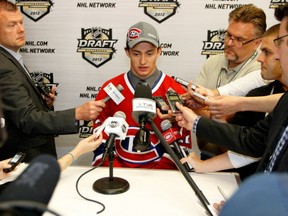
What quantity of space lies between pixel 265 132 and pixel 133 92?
737mm

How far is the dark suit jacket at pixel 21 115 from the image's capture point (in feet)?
6.11

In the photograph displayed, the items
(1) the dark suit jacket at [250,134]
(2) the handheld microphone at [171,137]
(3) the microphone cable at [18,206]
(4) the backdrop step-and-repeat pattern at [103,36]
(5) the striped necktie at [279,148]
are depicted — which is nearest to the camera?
(3) the microphone cable at [18,206]

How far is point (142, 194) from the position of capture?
143cm

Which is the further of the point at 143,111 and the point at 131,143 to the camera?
the point at 131,143

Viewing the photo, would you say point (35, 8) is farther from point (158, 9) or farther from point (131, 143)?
point (131, 143)

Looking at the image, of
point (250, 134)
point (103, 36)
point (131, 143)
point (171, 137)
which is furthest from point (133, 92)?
point (103, 36)

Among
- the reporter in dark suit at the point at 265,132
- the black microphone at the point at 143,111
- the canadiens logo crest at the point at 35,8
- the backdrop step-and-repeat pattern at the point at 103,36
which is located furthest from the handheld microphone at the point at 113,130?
the canadiens logo crest at the point at 35,8

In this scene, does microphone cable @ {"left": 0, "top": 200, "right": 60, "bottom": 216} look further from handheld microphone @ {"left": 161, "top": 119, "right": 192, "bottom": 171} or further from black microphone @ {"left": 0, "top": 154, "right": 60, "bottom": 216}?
handheld microphone @ {"left": 161, "top": 119, "right": 192, "bottom": 171}

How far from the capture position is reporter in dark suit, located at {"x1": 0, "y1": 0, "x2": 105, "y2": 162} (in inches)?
73.3

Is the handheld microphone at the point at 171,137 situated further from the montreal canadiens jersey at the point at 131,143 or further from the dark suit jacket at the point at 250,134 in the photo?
the montreal canadiens jersey at the point at 131,143

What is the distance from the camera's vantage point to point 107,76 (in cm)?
271

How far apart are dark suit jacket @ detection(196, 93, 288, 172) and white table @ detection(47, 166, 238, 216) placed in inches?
6.9

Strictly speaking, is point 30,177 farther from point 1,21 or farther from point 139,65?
point 1,21

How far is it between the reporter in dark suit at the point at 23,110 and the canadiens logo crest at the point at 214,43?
3.60 feet
